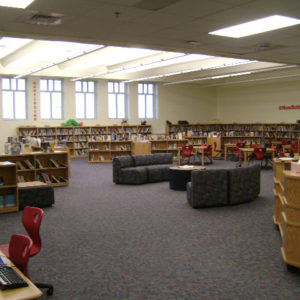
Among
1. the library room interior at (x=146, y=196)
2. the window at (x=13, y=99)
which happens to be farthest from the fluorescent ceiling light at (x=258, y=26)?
the window at (x=13, y=99)

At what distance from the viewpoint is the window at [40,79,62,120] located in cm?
1894

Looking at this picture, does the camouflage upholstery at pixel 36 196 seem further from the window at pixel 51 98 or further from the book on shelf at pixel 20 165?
the window at pixel 51 98

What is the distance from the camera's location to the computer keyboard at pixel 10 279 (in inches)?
102

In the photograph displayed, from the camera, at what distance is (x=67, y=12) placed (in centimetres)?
643

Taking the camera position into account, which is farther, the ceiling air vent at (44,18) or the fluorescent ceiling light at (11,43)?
the fluorescent ceiling light at (11,43)

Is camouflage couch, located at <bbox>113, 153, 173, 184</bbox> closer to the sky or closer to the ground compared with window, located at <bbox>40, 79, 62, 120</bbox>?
closer to the ground

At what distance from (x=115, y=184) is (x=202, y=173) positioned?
13.2 ft

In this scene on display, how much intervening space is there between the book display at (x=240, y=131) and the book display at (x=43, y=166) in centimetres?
770

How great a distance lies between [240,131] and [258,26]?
13.6m

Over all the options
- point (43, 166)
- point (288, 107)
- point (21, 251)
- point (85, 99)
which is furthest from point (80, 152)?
point (21, 251)

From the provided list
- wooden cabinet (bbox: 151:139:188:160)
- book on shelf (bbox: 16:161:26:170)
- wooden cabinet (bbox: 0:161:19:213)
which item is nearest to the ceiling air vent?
wooden cabinet (bbox: 0:161:19:213)

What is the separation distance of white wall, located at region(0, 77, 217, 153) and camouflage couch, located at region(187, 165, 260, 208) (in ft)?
40.6

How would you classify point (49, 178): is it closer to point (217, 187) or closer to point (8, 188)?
point (8, 188)

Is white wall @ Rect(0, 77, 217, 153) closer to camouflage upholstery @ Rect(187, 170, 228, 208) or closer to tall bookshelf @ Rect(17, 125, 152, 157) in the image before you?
tall bookshelf @ Rect(17, 125, 152, 157)
